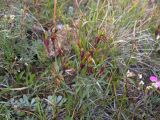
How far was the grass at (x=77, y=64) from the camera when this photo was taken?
168cm

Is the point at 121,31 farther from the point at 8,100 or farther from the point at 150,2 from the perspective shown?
the point at 8,100

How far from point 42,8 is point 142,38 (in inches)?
23.0

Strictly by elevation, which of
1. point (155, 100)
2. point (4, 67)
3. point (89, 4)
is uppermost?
point (89, 4)

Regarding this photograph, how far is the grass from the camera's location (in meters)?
1.68

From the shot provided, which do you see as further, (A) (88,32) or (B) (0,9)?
(B) (0,9)

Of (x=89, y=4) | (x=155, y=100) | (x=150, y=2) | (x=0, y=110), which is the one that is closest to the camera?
(x=0, y=110)

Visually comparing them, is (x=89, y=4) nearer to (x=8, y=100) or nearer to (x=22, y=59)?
(x=22, y=59)

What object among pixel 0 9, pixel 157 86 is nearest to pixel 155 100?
pixel 157 86

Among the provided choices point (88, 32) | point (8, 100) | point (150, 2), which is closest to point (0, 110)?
point (8, 100)

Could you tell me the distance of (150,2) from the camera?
2357 millimetres

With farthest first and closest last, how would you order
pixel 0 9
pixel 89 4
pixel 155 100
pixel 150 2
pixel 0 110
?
pixel 150 2 < pixel 89 4 < pixel 0 9 < pixel 155 100 < pixel 0 110

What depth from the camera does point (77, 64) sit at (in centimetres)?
177

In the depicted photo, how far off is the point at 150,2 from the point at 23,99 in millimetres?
1109

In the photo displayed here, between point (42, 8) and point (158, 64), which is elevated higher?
point (42, 8)
